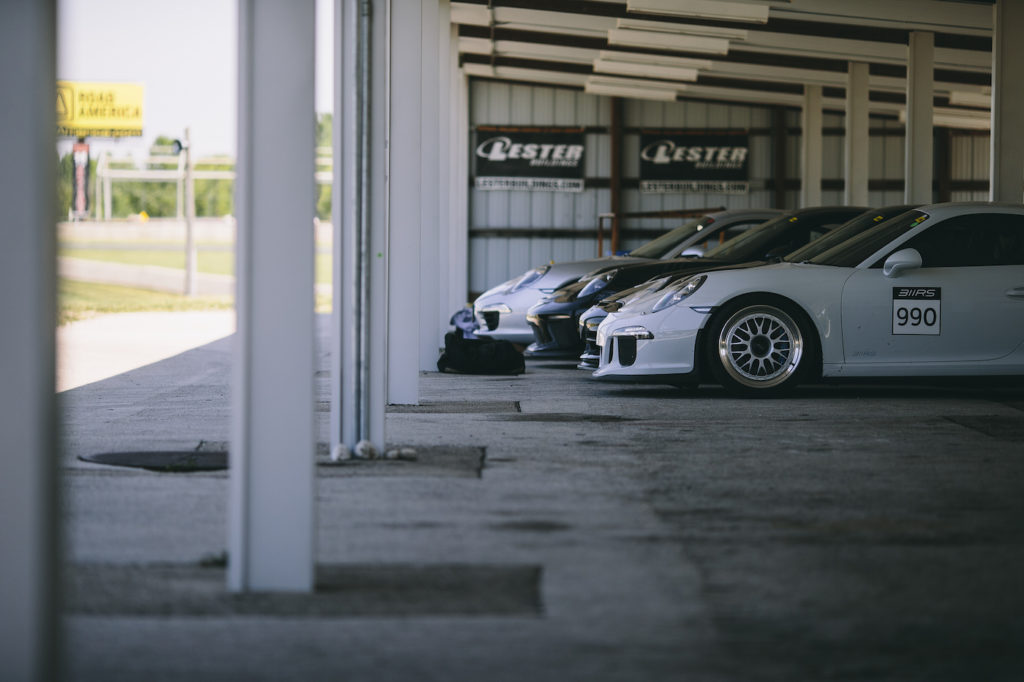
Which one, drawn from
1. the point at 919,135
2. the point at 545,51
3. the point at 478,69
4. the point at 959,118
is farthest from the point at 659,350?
the point at 959,118

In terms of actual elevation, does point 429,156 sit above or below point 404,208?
above

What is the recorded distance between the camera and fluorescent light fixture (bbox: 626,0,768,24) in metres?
14.9

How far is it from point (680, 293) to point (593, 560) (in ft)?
15.8

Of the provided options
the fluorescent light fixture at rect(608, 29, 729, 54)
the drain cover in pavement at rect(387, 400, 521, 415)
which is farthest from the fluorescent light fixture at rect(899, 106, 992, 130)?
the drain cover in pavement at rect(387, 400, 521, 415)

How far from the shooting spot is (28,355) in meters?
2.29

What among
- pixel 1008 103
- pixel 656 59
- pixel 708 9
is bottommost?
Result: pixel 1008 103

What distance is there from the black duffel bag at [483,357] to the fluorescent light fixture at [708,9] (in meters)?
6.05

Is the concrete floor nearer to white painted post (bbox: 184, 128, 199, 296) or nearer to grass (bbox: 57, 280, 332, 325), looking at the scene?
grass (bbox: 57, 280, 332, 325)

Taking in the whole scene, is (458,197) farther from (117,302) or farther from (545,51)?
(117,302)

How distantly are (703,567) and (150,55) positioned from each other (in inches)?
2350

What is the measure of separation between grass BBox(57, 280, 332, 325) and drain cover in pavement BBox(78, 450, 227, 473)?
510 inches

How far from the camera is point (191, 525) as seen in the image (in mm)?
4285

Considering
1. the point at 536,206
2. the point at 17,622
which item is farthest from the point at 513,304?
the point at 536,206

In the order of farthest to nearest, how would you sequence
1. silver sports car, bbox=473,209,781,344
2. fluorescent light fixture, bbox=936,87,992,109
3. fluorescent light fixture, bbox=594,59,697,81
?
1. fluorescent light fixture, bbox=936,87,992,109
2. fluorescent light fixture, bbox=594,59,697,81
3. silver sports car, bbox=473,209,781,344
